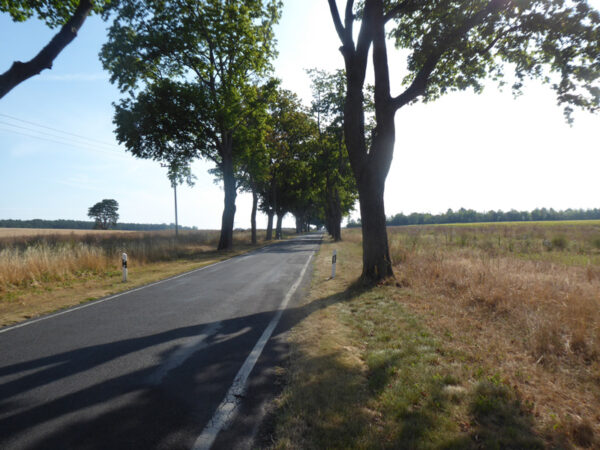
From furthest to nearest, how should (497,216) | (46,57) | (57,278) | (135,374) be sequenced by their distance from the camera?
1. (497,216)
2. (57,278)
3. (46,57)
4. (135,374)

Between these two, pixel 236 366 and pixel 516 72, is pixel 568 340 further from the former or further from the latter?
pixel 516 72

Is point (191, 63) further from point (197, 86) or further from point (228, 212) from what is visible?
point (228, 212)

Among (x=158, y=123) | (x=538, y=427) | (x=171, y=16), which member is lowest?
(x=538, y=427)

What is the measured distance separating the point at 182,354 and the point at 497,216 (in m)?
117

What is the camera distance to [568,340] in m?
4.12

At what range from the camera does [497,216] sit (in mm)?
99438

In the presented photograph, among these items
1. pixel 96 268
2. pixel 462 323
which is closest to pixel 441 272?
pixel 462 323

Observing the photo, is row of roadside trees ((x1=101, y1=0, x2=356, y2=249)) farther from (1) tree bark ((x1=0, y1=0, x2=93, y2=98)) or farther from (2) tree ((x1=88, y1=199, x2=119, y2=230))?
(2) tree ((x1=88, y1=199, x2=119, y2=230))

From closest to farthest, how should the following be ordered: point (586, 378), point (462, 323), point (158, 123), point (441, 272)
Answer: point (586, 378) → point (462, 323) → point (441, 272) → point (158, 123)

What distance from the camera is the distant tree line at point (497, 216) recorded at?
90625 mm

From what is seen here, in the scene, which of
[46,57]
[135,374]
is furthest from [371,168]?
[46,57]

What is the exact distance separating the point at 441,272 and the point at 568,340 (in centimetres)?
444

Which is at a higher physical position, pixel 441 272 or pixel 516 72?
pixel 516 72

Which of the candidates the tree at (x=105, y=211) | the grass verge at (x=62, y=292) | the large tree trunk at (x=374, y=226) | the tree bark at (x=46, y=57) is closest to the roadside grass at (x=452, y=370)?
the large tree trunk at (x=374, y=226)
